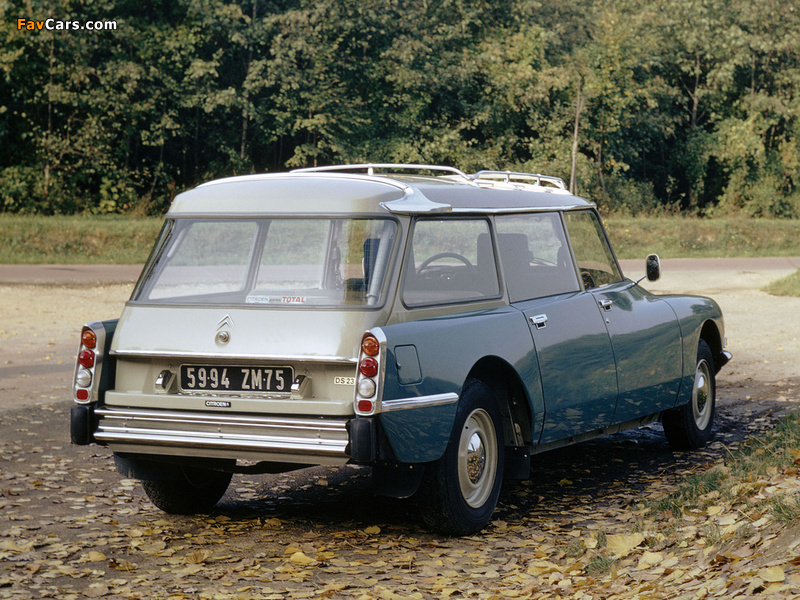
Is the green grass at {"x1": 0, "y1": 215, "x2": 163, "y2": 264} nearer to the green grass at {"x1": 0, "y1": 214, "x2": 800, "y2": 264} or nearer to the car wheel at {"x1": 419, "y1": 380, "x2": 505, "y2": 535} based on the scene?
the green grass at {"x1": 0, "y1": 214, "x2": 800, "y2": 264}

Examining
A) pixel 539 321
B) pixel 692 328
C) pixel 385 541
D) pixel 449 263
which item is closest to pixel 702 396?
pixel 692 328

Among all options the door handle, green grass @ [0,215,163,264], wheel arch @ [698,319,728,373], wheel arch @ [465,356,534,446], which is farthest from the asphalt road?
green grass @ [0,215,163,264]

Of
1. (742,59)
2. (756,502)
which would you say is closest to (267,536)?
(756,502)

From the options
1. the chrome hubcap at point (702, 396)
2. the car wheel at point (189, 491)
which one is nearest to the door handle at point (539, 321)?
the car wheel at point (189, 491)

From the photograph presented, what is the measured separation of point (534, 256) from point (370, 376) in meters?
2.03

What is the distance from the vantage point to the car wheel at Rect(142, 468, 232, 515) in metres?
6.41

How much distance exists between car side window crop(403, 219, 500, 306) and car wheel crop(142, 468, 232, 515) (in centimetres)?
176

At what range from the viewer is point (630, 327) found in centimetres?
734

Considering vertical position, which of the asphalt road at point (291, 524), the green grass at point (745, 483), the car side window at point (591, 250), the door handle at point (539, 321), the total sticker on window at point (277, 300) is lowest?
the asphalt road at point (291, 524)

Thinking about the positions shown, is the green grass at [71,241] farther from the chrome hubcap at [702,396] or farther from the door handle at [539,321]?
the door handle at [539,321]

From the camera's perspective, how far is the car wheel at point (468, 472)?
18.6 ft

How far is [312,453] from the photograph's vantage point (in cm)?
530

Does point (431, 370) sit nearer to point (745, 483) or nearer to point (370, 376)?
point (370, 376)

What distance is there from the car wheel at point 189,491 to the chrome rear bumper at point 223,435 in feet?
2.16
